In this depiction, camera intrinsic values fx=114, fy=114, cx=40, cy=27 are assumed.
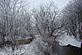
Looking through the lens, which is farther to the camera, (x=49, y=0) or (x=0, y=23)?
(x=49, y=0)

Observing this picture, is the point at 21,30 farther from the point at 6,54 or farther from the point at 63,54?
the point at 63,54

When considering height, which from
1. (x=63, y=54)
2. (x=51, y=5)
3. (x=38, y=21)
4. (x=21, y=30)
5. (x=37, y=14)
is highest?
(x=51, y=5)

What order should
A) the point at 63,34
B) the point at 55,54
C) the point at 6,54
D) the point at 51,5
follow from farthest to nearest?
the point at 51,5
the point at 63,34
the point at 6,54
the point at 55,54

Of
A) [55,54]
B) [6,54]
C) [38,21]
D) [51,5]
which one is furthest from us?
[51,5]

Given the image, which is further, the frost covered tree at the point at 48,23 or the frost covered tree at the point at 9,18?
the frost covered tree at the point at 9,18

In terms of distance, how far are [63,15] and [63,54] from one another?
16.4 ft

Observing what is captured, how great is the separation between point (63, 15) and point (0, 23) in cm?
569

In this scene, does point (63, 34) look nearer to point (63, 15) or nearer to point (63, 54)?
point (63, 15)

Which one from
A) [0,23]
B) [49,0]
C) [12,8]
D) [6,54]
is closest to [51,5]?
[49,0]

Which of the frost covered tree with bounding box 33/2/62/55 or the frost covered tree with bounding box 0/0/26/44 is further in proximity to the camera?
the frost covered tree with bounding box 0/0/26/44

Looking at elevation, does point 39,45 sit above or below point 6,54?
above

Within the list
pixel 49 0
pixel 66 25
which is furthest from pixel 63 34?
pixel 49 0

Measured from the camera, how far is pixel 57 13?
1045cm

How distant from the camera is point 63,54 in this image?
6660mm
